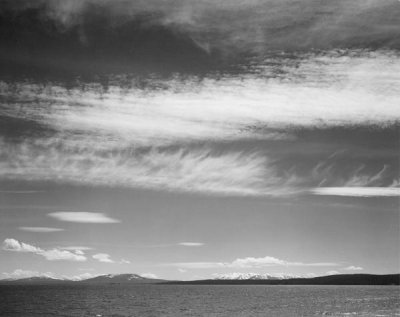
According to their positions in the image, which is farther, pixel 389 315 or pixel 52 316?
pixel 52 316

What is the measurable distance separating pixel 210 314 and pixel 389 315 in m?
20.1

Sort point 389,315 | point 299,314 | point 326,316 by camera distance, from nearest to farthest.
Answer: point 389,315 < point 326,316 < point 299,314

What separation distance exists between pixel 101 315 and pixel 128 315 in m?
3.06

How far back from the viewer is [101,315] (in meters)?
51.8

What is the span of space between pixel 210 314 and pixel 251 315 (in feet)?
17.5

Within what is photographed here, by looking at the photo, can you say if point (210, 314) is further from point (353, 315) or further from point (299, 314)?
point (353, 315)

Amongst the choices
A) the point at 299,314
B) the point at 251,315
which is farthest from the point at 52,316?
the point at 299,314

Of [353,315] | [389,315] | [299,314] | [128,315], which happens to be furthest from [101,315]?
[389,315]

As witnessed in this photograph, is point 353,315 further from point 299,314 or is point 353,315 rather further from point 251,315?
point 251,315

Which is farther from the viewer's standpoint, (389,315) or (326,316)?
(326,316)

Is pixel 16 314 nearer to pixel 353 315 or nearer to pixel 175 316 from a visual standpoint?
pixel 175 316

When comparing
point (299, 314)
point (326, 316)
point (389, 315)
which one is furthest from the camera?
point (299, 314)

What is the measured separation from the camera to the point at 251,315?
52125 millimetres

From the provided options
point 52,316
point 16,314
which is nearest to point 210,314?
point 52,316
